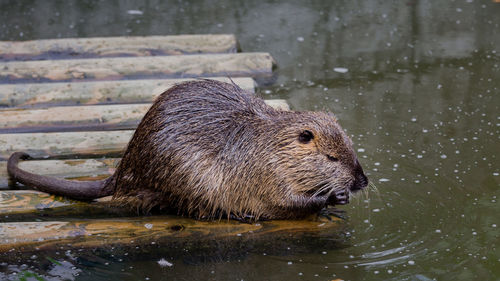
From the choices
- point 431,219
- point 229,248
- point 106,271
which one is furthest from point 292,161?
point 106,271

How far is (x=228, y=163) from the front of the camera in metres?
3.26

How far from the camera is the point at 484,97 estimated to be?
186 inches

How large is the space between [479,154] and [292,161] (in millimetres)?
1337

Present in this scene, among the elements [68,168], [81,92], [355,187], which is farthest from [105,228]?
[81,92]

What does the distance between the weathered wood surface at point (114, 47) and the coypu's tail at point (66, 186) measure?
1788mm

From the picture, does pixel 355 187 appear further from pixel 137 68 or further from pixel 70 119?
pixel 137 68

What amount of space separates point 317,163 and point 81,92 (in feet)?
6.35

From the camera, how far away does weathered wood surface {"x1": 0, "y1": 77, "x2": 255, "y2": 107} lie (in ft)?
14.4

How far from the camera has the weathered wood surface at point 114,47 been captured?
199 inches

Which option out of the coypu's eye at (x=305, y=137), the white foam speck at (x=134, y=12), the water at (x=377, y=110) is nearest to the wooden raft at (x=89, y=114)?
the water at (x=377, y=110)

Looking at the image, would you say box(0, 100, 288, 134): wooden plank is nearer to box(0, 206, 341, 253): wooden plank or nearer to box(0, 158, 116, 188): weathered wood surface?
box(0, 158, 116, 188): weathered wood surface

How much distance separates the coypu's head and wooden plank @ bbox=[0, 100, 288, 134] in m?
1.00

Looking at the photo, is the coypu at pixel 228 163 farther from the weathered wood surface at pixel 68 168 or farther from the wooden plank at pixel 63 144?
the wooden plank at pixel 63 144

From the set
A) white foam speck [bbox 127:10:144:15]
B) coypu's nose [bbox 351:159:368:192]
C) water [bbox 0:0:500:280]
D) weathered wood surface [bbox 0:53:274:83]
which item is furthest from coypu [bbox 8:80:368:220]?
white foam speck [bbox 127:10:144:15]
